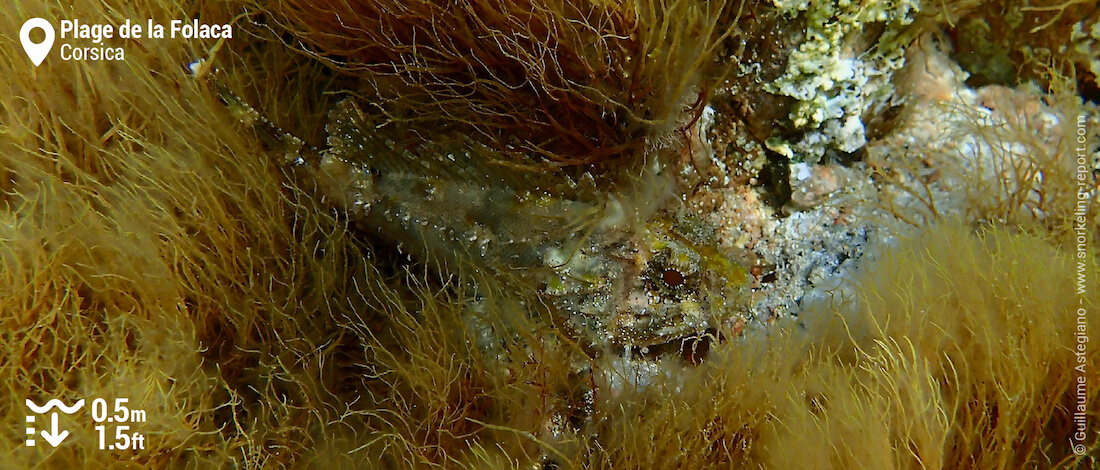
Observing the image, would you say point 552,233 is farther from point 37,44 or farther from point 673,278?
point 37,44

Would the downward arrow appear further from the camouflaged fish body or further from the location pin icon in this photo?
the location pin icon

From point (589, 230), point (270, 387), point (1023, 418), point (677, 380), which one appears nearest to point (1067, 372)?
point (1023, 418)

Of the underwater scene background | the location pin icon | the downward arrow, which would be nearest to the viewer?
the downward arrow

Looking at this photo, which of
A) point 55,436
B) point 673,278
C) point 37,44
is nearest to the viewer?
point 55,436

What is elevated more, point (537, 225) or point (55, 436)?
point (537, 225)

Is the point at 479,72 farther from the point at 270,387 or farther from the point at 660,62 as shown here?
the point at 270,387

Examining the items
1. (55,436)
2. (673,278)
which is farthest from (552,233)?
(55,436)

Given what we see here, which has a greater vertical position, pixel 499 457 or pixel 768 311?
pixel 768 311

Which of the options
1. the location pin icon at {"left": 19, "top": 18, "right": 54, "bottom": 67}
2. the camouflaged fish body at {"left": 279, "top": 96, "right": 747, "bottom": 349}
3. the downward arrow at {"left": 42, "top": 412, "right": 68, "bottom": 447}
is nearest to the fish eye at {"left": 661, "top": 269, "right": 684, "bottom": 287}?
the camouflaged fish body at {"left": 279, "top": 96, "right": 747, "bottom": 349}
